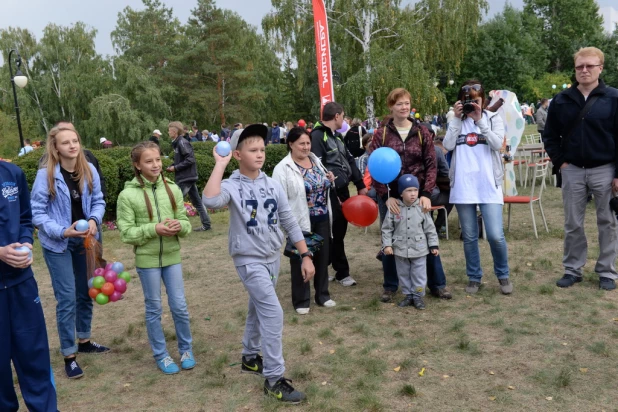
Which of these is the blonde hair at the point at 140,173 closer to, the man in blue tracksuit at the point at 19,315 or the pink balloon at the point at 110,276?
the pink balloon at the point at 110,276

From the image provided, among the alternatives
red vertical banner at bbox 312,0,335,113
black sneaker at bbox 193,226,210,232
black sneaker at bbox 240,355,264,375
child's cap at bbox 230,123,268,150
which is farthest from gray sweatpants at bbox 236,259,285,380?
red vertical banner at bbox 312,0,335,113

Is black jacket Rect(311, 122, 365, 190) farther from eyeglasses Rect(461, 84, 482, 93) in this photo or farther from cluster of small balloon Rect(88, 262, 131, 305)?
cluster of small balloon Rect(88, 262, 131, 305)

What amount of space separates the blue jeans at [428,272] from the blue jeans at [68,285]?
2.96 m

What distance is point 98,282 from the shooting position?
4.35m

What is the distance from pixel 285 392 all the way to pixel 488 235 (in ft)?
9.44

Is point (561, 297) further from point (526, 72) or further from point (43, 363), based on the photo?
point (526, 72)

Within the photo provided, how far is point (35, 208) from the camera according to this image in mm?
4086

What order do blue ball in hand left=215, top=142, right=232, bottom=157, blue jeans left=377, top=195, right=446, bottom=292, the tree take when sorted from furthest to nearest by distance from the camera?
the tree → blue jeans left=377, top=195, right=446, bottom=292 → blue ball in hand left=215, top=142, right=232, bottom=157

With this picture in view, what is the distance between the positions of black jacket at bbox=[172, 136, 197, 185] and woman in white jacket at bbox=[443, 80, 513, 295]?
5.47 meters

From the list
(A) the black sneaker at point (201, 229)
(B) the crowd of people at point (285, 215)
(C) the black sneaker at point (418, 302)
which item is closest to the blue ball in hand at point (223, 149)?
(B) the crowd of people at point (285, 215)

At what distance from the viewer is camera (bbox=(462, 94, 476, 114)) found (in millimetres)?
5441

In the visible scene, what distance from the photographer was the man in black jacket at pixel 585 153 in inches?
215

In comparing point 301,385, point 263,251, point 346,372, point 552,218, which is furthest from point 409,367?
point 552,218

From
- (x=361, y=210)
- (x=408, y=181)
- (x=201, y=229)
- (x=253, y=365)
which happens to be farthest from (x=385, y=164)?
(x=201, y=229)
